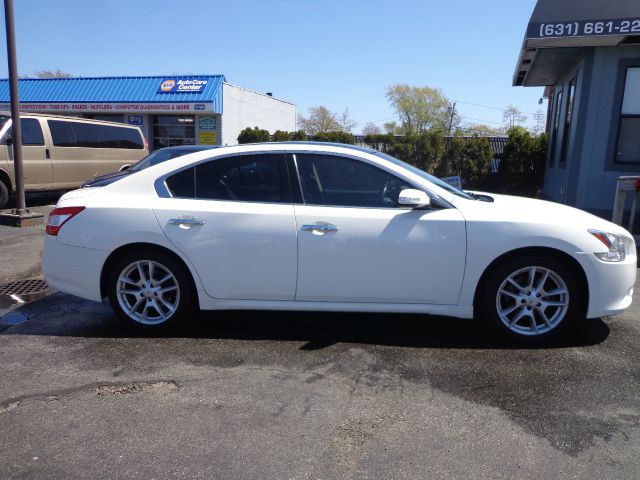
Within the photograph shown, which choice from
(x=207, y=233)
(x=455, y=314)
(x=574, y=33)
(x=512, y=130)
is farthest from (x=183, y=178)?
(x=512, y=130)

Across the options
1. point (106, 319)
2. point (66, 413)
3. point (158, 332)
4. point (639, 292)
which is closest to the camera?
point (66, 413)

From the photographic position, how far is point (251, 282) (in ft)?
14.5

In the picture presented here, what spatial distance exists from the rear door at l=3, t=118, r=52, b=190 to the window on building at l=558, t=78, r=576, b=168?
1159cm

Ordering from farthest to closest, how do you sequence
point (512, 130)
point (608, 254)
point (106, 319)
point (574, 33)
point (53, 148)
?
point (512, 130), point (53, 148), point (574, 33), point (106, 319), point (608, 254)

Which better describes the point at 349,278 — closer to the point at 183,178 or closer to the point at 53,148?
the point at 183,178

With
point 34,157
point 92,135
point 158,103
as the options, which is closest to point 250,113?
point 158,103

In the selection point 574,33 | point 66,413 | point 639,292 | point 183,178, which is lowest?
point 66,413

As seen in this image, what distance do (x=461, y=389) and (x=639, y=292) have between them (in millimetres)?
3590

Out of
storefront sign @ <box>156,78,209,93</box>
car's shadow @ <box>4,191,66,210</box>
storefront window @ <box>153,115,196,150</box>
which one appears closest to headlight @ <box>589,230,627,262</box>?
car's shadow @ <box>4,191,66,210</box>

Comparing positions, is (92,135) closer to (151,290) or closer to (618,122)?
(151,290)

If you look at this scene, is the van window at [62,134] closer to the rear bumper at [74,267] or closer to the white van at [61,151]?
the white van at [61,151]

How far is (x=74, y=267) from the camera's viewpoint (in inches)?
180

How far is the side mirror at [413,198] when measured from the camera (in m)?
4.13

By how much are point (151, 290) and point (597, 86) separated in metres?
9.41
